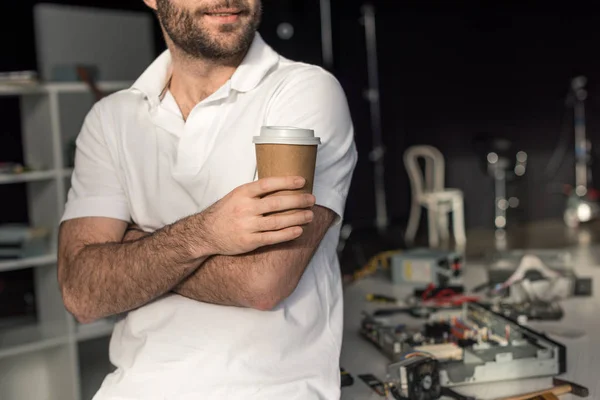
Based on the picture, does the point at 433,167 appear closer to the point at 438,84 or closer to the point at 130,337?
the point at 438,84

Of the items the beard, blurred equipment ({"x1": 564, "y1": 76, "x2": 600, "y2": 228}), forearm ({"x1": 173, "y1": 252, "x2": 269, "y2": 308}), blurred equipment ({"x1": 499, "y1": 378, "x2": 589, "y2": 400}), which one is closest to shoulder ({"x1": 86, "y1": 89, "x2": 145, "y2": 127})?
the beard

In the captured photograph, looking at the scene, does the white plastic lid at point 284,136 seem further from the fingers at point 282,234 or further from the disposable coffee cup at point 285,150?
the fingers at point 282,234

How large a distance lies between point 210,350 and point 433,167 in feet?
25.0

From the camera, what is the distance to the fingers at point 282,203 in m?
1.02

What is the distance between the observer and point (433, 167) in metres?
8.67

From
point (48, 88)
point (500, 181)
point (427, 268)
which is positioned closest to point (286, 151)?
point (427, 268)

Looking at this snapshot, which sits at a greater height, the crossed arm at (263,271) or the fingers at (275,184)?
the fingers at (275,184)

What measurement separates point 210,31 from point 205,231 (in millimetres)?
446

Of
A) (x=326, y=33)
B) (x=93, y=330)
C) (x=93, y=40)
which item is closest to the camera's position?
(x=93, y=330)

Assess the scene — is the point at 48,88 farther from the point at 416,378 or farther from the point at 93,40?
the point at 416,378

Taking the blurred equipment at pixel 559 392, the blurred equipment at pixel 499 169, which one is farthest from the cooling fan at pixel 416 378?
the blurred equipment at pixel 499 169

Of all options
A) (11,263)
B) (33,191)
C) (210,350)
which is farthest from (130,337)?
Result: (33,191)

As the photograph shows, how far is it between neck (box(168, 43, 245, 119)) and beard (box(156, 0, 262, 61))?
35mm

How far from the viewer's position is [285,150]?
1.04 m
